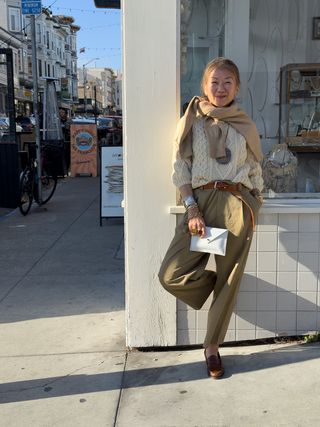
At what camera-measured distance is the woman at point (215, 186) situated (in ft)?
10.3

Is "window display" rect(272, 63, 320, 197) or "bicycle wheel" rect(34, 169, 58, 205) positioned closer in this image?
"window display" rect(272, 63, 320, 197)

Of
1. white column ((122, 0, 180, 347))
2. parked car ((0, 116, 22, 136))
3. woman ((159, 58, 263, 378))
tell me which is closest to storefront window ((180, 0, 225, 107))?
white column ((122, 0, 180, 347))

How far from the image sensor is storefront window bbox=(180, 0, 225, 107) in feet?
11.9

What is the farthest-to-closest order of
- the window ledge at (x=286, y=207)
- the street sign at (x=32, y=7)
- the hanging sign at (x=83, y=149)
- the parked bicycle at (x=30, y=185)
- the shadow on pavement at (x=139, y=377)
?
the hanging sign at (x=83, y=149)
the parked bicycle at (x=30, y=185)
the street sign at (x=32, y=7)
the window ledge at (x=286, y=207)
the shadow on pavement at (x=139, y=377)

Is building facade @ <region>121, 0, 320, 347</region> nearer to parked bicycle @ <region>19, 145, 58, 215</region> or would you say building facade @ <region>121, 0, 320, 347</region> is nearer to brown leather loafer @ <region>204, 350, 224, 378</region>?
brown leather loafer @ <region>204, 350, 224, 378</region>

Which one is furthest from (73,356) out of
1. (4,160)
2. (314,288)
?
(4,160)

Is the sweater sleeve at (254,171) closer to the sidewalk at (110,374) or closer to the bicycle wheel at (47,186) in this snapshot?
the sidewalk at (110,374)

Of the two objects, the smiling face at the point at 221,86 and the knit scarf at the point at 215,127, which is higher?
the smiling face at the point at 221,86

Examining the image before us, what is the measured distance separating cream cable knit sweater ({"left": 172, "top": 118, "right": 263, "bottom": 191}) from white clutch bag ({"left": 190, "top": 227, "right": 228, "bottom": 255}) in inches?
12.3

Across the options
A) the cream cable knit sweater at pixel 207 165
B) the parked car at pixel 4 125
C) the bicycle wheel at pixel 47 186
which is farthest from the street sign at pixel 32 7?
the cream cable knit sweater at pixel 207 165

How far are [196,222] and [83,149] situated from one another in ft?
37.6

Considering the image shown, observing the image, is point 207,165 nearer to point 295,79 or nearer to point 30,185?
point 295,79

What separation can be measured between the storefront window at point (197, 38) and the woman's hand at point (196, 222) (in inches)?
35.3

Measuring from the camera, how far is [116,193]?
25.9 ft
